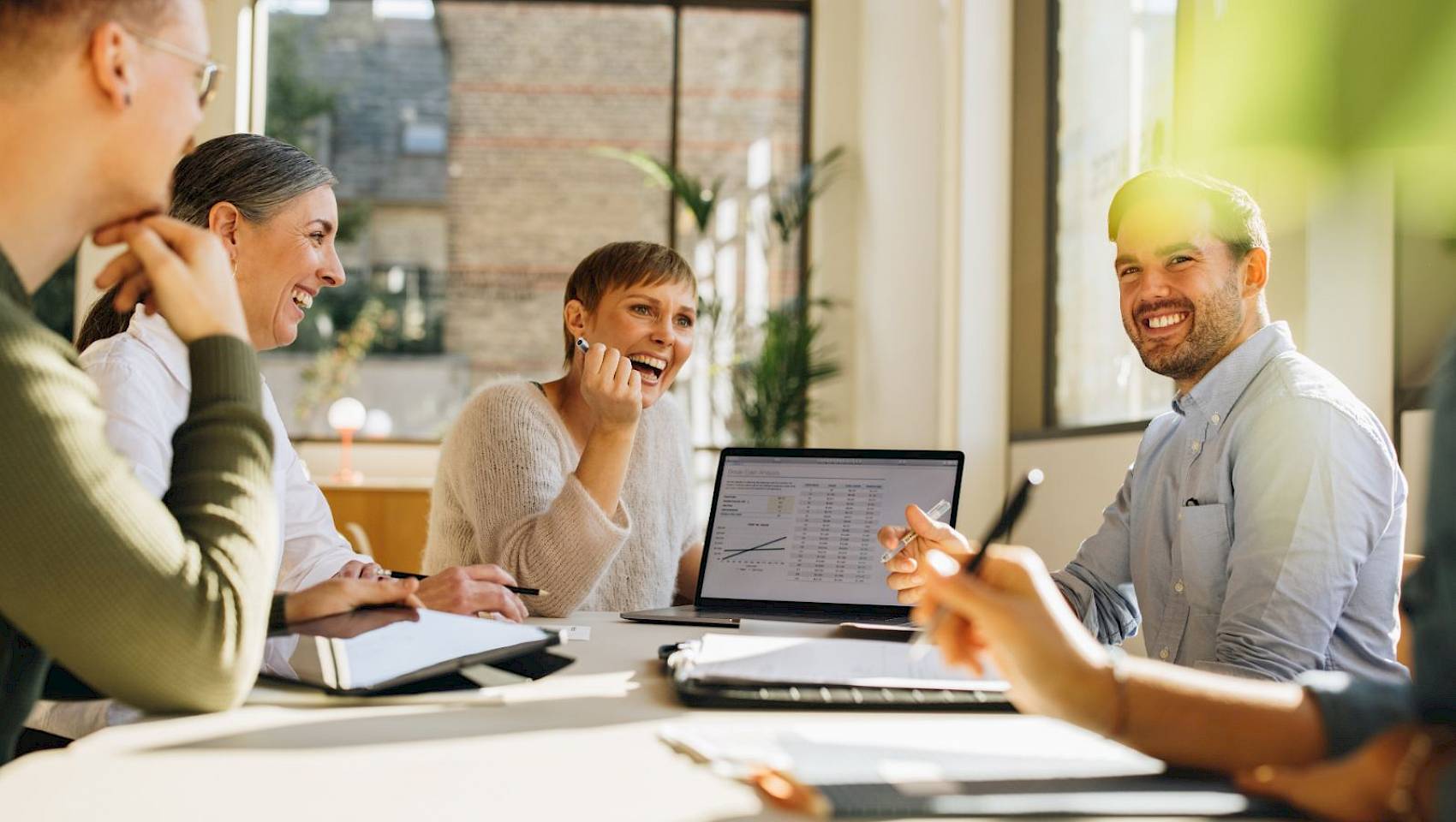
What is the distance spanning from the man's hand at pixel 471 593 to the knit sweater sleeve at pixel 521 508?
0.34 m

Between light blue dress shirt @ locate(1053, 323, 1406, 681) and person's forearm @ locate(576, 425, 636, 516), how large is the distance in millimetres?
775

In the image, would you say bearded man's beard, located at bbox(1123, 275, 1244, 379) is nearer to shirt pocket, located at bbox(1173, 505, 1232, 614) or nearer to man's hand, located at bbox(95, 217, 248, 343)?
shirt pocket, located at bbox(1173, 505, 1232, 614)

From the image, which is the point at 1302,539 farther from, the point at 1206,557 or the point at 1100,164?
the point at 1100,164

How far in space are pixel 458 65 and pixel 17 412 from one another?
6.11 m

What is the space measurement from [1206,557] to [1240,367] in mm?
299

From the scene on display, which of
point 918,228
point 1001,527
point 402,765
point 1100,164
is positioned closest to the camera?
point 402,765

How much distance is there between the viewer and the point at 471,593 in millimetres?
1646

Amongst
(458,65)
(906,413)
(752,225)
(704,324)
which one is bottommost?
(906,413)

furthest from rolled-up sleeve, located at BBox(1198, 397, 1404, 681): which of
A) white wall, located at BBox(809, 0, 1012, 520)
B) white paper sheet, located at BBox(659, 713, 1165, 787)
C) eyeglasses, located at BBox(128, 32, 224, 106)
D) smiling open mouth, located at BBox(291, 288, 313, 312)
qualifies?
white wall, located at BBox(809, 0, 1012, 520)

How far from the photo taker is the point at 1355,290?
256 centimetres

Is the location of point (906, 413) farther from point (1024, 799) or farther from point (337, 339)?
point (1024, 799)

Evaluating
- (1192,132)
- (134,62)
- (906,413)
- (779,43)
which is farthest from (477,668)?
(779,43)

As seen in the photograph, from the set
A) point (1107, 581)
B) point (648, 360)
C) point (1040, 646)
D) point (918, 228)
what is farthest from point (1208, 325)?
point (918, 228)

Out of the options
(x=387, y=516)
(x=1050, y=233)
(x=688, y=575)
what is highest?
(x=1050, y=233)
